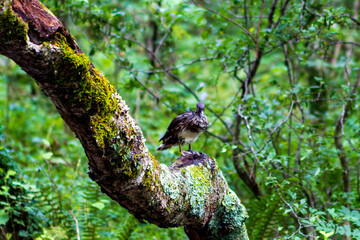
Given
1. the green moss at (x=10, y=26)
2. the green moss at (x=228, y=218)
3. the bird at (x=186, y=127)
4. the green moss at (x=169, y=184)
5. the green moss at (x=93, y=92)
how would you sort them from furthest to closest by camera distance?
the bird at (x=186, y=127) → the green moss at (x=228, y=218) → the green moss at (x=169, y=184) → the green moss at (x=93, y=92) → the green moss at (x=10, y=26)

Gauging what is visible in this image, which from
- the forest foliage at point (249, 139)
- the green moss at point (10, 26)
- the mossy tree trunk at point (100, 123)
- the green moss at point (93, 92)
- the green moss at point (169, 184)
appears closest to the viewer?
the green moss at point (10, 26)

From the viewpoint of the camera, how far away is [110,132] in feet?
6.66

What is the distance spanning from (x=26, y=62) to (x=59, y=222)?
3116mm

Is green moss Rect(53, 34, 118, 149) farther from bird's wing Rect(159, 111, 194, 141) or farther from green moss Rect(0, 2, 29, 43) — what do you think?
bird's wing Rect(159, 111, 194, 141)

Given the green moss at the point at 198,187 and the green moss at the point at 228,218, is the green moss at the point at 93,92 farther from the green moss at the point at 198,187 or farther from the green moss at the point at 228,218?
the green moss at the point at 228,218

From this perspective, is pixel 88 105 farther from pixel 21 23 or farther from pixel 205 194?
pixel 205 194

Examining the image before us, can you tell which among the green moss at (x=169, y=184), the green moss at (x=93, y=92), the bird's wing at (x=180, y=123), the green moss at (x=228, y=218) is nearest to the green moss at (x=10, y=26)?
the green moss at (x=93, y=92)

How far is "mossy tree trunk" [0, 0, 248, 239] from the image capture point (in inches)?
67.6

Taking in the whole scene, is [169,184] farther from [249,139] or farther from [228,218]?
[249,139]

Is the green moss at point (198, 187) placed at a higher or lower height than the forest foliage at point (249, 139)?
lower

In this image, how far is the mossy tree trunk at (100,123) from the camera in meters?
1.72

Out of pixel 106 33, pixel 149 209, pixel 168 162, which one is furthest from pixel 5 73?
pixel 149 209

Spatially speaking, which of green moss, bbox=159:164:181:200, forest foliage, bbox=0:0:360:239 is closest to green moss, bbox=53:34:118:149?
green moss, bbox=159:164:181:200

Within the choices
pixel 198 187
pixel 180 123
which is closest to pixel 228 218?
pixel 198 187
